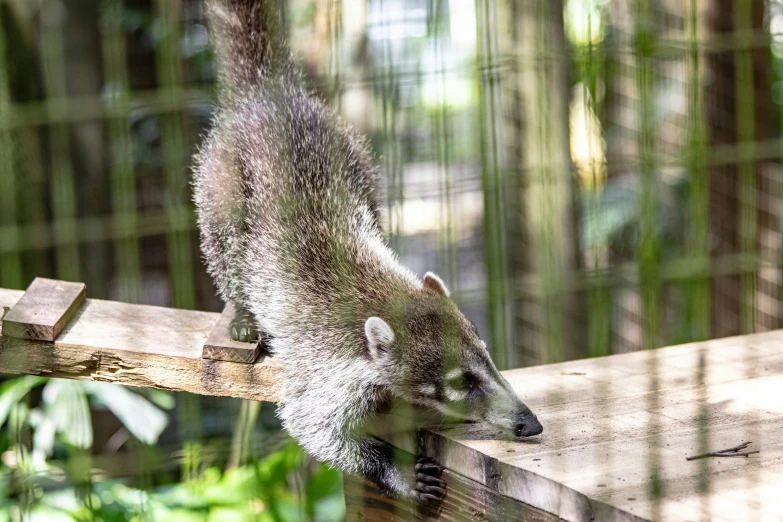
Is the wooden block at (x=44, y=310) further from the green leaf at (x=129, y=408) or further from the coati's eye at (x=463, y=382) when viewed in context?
the coati's eye at (x=463, y=382)

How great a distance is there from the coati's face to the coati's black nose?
135 millimetres

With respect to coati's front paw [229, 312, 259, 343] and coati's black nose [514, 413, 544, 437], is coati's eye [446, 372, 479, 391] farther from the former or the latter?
coati's front paw [229, 312, 259, 343]

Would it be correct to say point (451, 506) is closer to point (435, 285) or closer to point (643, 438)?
point (643, 438)

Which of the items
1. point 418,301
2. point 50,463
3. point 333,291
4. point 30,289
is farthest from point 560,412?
point 50,463

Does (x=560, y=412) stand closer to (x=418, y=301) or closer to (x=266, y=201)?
(x=418, y=301)

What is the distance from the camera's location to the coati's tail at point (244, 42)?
319 centimetres

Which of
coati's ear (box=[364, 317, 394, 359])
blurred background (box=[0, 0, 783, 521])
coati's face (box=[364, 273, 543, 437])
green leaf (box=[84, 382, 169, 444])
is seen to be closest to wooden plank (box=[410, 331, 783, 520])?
coati's face (box=[364, 273, 543, 437])

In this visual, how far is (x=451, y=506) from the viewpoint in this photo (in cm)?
224

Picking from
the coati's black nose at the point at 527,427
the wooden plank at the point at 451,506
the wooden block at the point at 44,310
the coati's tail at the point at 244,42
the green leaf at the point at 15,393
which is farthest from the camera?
the green leaf at the point at 15,393

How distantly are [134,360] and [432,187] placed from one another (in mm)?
2253

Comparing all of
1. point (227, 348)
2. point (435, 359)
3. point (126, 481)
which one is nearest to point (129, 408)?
point (126, 481)

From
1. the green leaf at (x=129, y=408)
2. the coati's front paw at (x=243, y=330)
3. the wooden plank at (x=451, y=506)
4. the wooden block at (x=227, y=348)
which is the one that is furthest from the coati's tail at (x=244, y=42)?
the wooden plank at (x=451, y=506)

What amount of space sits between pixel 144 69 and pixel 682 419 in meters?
3.99

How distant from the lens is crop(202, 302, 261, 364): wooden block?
2568 millimetres
